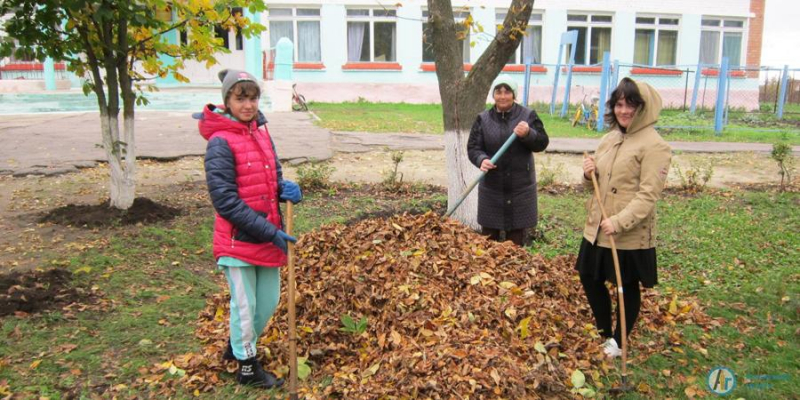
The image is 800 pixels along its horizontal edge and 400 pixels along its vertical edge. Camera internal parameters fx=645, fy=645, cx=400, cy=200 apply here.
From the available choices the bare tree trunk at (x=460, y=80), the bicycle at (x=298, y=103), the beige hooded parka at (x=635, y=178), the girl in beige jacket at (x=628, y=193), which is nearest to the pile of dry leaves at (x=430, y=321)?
the girl in beige jacket at (x=628, y=193)

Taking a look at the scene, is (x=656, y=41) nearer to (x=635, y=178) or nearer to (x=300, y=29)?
(x=300, y=29)

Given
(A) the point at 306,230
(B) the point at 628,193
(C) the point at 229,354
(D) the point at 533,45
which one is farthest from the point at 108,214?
(D) the point at 533,45

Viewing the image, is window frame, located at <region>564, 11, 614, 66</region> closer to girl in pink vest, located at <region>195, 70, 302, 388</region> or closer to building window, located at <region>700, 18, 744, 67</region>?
building window, located at <region>700, 18, 744, 67</region>

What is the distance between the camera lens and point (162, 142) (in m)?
11.2

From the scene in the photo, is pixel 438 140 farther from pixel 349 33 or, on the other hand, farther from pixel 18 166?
pixel 349 33

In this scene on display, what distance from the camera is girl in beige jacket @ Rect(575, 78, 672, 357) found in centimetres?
347

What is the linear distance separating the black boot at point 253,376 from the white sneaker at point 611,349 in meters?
1.90

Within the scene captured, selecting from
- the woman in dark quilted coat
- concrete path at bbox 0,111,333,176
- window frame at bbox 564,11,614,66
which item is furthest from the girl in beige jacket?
window frame at bbox 564,11,614,66

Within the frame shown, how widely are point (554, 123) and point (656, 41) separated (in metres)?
9.00

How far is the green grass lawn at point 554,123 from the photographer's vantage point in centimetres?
1467

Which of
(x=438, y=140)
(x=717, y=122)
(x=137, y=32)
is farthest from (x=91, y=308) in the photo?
(x=717, y=122)

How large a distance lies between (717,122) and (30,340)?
1573 cm

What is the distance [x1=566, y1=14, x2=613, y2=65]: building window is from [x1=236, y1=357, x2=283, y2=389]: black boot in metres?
21.8

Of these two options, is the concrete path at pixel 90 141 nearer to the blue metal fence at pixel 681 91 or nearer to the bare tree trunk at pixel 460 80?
the bare tree trunk at pixel 460 80
